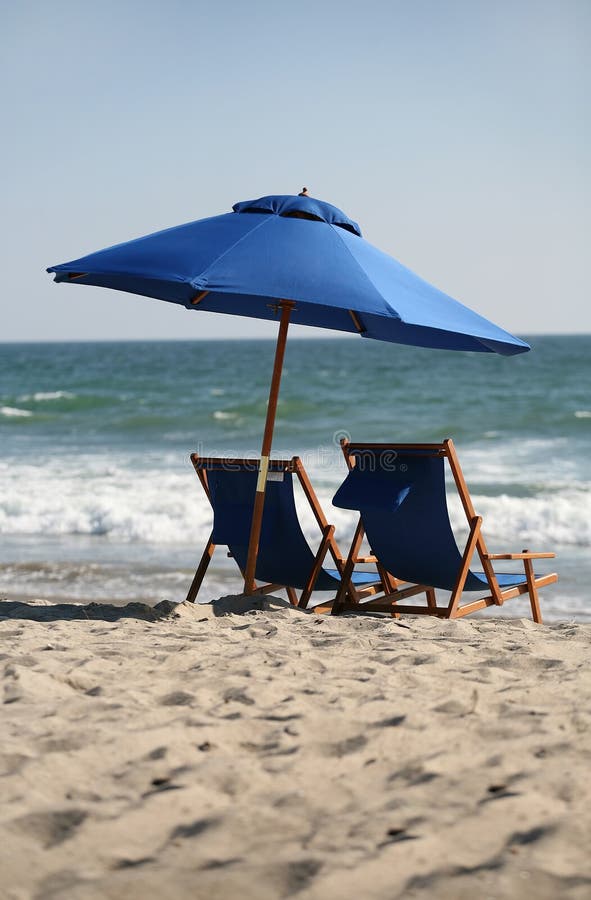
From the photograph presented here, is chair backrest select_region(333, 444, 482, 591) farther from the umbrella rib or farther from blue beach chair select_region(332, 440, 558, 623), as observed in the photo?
the umbrella rib

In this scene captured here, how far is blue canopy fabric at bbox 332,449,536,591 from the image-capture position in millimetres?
4625

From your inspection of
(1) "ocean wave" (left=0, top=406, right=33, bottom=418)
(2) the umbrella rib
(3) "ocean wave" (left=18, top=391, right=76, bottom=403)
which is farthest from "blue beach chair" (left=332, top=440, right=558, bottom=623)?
(3) "ocean wave" (left=18, top=391, right=76, bottom=403)

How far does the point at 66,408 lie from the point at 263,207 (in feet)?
65.3

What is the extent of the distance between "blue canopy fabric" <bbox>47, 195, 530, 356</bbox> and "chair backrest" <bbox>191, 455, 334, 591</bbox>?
85 centimetres

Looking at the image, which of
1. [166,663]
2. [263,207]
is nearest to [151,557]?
[263,207]

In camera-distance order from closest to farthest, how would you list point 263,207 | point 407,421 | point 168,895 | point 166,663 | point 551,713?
point 168,895 → point 551,713 → point 166,663 → point 263,207 → point 407,421

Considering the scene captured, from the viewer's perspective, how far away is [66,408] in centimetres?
2370

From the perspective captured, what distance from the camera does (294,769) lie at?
8.06 ft

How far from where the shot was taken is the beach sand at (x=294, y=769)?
1.95 meters

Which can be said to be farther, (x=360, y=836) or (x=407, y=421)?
(x=407, y=421)

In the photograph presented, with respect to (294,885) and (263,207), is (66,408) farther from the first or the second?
(294,885)

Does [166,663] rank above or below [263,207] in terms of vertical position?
below

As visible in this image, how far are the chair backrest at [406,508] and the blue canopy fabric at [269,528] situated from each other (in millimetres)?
294

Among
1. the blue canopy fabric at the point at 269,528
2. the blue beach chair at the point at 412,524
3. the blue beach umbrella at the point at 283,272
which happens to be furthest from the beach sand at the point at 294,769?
the blue beach umbrella at the point at 283,272
